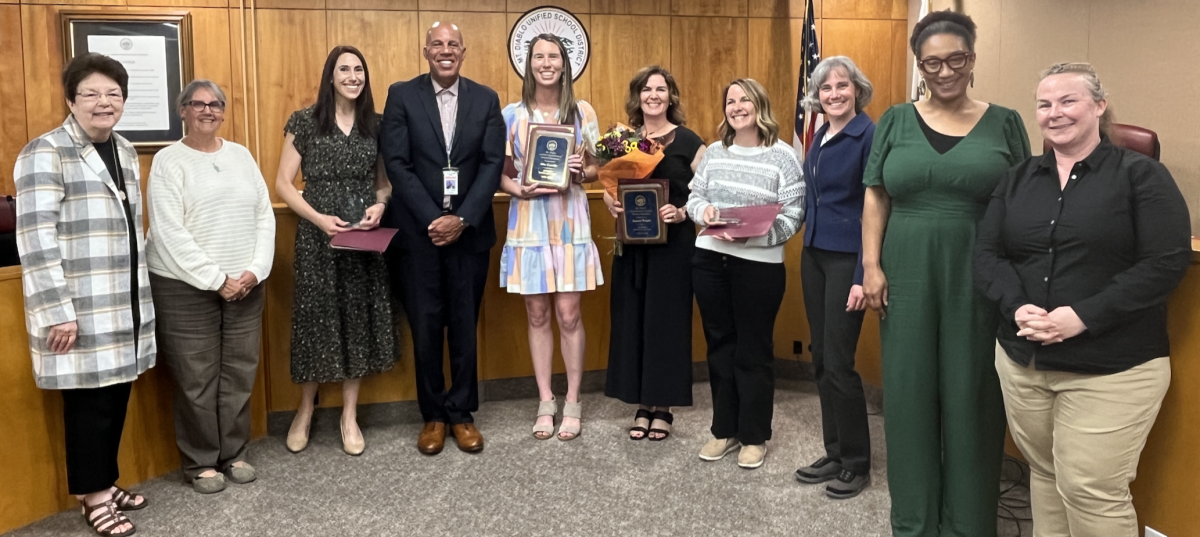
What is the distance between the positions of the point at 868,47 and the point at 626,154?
2.61m

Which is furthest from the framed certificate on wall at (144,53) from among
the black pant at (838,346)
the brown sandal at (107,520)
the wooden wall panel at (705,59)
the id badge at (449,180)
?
the black pant at (838,346)

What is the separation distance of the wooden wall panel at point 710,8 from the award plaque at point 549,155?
6.62 ft

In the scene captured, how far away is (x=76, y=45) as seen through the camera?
16.0 feet

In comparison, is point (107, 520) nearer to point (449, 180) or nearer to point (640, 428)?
point (449, 180)

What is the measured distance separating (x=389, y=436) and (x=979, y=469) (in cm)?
263

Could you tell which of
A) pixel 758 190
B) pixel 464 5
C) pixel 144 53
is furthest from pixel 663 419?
pixel 144 53

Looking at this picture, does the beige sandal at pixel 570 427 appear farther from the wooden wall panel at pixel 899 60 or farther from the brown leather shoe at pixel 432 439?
the wooden wall panel at pixel 899 60

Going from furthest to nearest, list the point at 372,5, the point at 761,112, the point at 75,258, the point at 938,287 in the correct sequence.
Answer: the point at 372,5
the point at 761,112
the point at 75,258
the point at 938,287

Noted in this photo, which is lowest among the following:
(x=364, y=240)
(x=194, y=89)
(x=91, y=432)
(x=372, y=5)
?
(x=91, y=432)

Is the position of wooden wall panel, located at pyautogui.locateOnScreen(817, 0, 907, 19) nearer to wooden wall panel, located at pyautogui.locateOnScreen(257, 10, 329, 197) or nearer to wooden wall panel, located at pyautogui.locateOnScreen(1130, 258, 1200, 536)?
wooden wall panel, located at pyautogui.locateOnScreen(257, 10, 329, 197)

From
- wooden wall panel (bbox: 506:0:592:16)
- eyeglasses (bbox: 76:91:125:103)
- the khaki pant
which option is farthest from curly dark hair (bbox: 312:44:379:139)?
the khaki pant

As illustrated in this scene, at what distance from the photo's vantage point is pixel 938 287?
277 centimetres

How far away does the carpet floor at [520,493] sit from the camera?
3.26 m

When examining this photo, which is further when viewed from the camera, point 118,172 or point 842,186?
point 842,186
